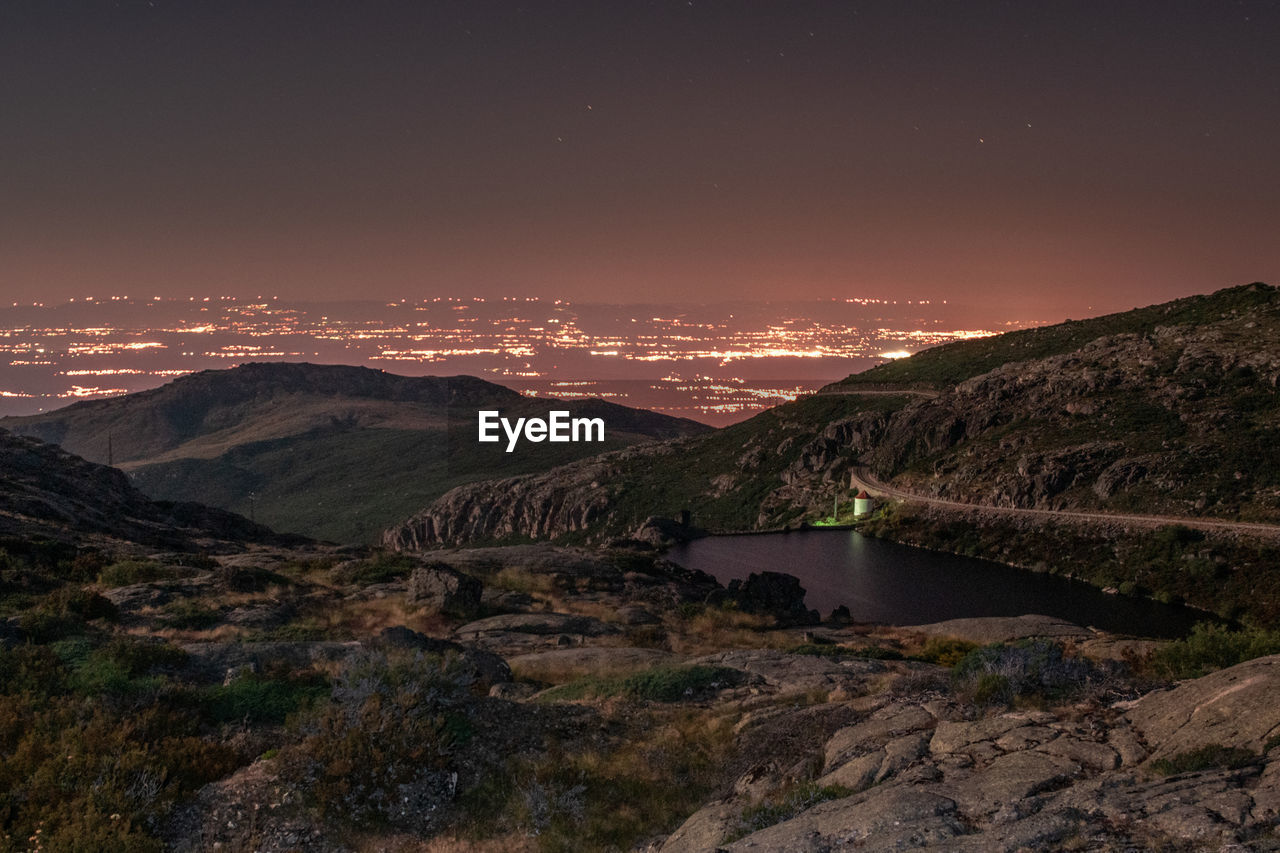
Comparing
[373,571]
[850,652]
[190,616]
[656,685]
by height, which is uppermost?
[656,685]

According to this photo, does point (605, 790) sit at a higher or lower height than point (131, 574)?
higher

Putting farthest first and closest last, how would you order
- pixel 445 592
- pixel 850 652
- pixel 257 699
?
pixel 445 592
pixel 850 652
pixel 257 699

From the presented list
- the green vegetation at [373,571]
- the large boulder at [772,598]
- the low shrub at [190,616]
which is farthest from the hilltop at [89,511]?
the large boulder at [772,598]

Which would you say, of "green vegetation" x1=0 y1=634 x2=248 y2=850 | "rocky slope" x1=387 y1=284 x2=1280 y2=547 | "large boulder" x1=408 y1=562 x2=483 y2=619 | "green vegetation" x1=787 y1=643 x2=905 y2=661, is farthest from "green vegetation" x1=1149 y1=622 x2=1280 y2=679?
"rocky slope" x1=387 y1=284 x2=1280 y2=547

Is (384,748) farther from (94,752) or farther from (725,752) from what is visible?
(725,752)

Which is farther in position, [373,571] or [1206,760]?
[373,571]

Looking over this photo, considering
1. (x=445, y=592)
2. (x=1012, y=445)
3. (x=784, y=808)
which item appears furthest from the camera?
(x=1012, y=445)

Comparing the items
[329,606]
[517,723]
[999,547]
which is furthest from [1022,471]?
[517,723]

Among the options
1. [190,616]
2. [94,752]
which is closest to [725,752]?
[94,752]
